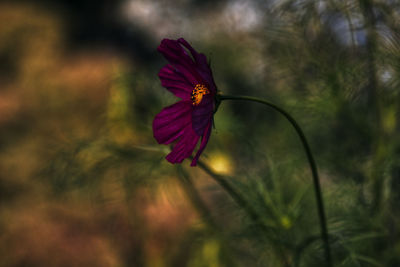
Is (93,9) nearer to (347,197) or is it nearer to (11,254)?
(11,254)

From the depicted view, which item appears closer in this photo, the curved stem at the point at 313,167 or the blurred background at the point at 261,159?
the curved stem at the point at 313,167

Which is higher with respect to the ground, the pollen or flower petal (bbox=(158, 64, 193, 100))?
flower petal (bbox=(158, 64, 193, 100))

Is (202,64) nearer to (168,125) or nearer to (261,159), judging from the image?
(168,125)

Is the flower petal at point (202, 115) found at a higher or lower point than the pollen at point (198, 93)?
lower

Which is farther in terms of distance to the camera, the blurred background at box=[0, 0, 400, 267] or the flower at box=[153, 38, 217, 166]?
the blurred background at box=[0, 0, 400, 267]

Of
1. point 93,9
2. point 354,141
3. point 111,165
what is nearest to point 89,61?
point 93,9

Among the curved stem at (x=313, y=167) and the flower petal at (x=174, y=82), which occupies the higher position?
the flower petal at (x=174, y=82)

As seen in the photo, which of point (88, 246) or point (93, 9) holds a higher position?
point (93, 9)
